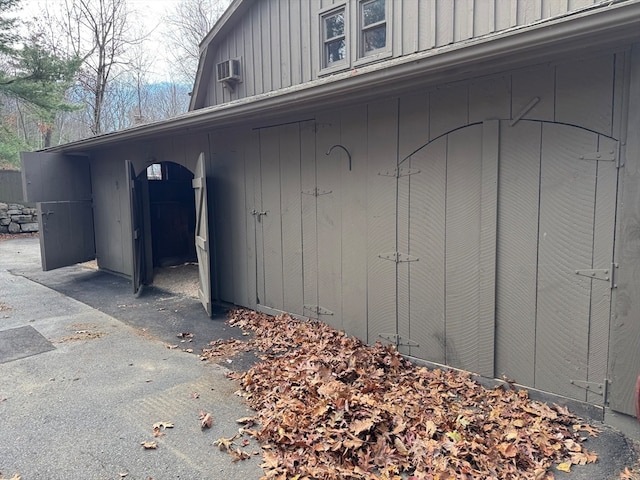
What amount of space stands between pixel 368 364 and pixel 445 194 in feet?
5.13

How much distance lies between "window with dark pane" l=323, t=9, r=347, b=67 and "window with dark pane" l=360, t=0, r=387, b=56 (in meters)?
0.36

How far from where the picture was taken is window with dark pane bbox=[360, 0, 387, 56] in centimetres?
561

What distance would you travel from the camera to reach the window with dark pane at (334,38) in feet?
20.1

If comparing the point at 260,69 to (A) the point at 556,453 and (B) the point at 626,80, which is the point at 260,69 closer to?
(B) the point at 626,80

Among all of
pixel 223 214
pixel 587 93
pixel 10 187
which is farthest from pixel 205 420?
pixel 10 187

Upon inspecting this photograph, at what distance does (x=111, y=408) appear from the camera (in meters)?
3.16

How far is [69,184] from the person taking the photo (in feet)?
27.0

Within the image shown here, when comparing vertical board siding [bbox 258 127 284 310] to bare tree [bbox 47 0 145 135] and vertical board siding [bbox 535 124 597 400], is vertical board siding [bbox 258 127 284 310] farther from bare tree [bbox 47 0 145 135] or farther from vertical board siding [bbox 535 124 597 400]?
bare tree [bbox 47 0 145 135]

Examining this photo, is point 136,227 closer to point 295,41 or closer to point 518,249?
point 295,41

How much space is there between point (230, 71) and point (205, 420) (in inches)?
251

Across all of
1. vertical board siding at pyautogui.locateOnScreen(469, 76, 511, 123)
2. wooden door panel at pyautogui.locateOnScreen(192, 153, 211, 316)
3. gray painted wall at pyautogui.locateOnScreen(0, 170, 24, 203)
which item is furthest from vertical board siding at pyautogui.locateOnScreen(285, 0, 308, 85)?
gray painted wall at pyautogui.locateOnScreen(0, 170, 24, 203)

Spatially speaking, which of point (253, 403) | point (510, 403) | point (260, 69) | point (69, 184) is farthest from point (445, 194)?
point (69, 184)

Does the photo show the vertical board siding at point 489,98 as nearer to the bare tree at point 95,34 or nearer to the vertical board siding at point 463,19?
the vertical board siding at point 463,19

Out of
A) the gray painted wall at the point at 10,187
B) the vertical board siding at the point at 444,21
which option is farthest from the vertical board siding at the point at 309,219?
the gray painted wall at the point at 10,187
